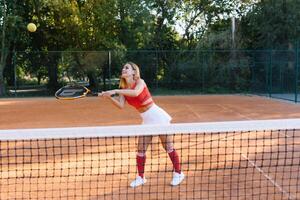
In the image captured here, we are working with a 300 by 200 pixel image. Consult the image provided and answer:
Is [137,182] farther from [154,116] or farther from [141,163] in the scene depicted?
[154,116]

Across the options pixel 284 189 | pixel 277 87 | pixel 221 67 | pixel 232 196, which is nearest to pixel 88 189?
pixel 232 196

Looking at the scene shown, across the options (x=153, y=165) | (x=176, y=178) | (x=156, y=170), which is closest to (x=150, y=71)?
(x=153, y=165)

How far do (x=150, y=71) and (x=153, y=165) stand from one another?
18.1 metres

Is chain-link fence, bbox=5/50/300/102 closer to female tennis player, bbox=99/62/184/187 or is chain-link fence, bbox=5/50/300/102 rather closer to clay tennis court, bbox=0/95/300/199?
clay tennis court, bbox=0/95/300/199

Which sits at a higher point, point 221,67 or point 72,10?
point 72,10

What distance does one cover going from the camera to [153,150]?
752 cm

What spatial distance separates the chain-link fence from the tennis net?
51.6ft

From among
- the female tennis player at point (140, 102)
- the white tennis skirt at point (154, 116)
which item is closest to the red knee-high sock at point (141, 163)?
the female tennis player at point (140, 102)

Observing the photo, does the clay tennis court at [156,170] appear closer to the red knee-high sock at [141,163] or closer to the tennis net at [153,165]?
the tennis net at [153,165]

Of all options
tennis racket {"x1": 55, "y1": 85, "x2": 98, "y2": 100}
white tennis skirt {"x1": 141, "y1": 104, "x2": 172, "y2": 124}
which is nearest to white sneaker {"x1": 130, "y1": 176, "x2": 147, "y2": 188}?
white tennis skirt {"x1": 141, "y1": 104, "x2": 172, "y2": 124}

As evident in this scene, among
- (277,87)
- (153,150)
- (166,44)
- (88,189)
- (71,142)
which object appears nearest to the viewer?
Answer: (88,189)

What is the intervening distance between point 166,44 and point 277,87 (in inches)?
326

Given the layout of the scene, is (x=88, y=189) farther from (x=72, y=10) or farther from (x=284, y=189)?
(x=72, y=10)

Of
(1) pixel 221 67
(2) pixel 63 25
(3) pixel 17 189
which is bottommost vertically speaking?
(3) pixel 17 189
